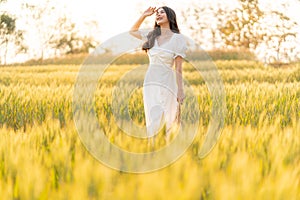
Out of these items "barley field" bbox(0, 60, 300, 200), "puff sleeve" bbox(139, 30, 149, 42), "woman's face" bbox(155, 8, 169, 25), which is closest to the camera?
"barley field" bbox(0, 60, 300, 200)

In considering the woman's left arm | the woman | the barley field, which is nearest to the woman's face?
the woman

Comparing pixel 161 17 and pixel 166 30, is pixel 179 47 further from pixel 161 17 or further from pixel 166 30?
pixel 161 17

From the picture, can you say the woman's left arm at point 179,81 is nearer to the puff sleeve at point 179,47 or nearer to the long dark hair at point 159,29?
the puff sleeve at point 179,47

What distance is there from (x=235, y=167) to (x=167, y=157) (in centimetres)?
26

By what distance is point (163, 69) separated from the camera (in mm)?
3500

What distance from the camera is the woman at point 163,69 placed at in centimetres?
342

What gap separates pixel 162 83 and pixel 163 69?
12 centimetres

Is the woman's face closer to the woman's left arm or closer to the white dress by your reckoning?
the white dress

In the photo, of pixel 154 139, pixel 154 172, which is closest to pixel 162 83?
pixel 154 139

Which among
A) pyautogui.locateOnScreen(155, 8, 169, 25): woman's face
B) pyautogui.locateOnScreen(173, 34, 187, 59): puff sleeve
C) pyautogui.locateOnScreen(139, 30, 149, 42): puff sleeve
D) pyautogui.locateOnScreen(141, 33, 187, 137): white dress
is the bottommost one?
pyautogui.locateOnScreen(141, 33, 187, 137): white dress

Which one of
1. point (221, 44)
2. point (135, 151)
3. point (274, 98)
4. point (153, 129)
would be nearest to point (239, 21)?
point (221, 44)

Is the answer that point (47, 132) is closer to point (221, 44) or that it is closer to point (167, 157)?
point (167, 157)

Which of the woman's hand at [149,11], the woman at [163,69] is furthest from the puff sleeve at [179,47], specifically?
the woman's hand at [149,11]

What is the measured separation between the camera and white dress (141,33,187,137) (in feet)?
11.3
